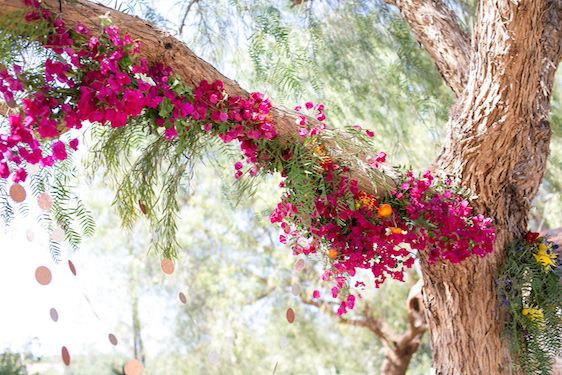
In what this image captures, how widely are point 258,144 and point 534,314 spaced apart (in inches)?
46.6

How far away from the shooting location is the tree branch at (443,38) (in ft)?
9.62

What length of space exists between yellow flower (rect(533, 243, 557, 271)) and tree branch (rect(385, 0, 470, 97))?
2.26 feet

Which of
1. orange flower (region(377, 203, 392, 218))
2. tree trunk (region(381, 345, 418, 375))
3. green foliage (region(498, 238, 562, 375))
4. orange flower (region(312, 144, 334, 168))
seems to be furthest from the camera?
tree trunk (region(381, 345, 418, 375))

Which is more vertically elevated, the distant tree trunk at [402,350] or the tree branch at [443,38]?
the tree branch at [443,38]

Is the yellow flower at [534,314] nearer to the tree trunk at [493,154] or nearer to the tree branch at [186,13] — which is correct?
the tree trunk at [493,154]

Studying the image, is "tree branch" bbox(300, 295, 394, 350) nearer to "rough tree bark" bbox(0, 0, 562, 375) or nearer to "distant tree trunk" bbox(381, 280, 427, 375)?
"distant tree trunk" bbox(381, 280, 427, 375)

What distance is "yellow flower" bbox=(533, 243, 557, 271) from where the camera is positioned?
2.57 meters

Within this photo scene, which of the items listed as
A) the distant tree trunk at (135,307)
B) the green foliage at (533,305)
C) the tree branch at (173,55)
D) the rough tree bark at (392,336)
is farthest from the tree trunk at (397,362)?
the tree branch at (173,55)

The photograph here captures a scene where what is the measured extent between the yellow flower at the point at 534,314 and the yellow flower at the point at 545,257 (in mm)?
150

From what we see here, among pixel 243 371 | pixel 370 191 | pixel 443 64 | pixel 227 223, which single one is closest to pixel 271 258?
pixel 227 223

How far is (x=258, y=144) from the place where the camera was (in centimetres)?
214

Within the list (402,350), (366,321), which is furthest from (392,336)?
(366,321)

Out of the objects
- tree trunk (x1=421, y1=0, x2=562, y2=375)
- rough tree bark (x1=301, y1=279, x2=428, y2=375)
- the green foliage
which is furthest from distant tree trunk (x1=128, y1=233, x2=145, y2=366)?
the green foliage

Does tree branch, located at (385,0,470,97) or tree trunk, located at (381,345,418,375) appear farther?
tree trunk, located at (381,345,418,375)
